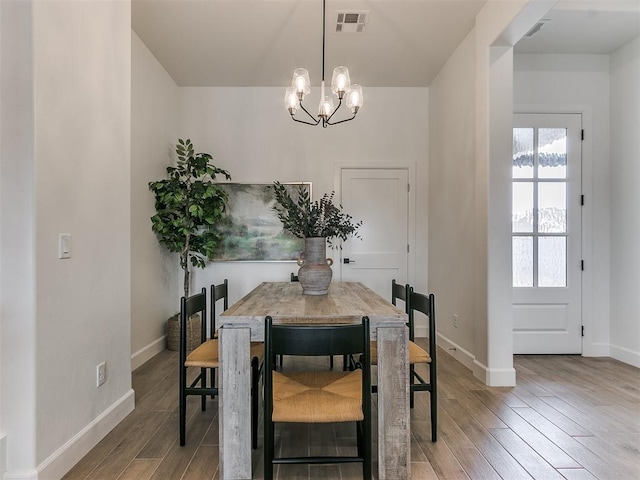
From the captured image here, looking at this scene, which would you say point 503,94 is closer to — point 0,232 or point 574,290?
point 574,290

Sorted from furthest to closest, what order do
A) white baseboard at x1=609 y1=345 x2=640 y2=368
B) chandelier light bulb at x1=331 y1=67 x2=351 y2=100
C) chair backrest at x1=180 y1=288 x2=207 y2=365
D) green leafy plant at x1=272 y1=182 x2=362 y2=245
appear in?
white baseboard at x1=609 y1=345 x2=640 y2=368 < chandelier light bulb at x1=331 y1=67 x2=351 y2=100 < green leafy plant at x1=272 y1=182 x2=362 y2=245 < chair backrest at x1=180 y1=288 x2=207 y2=365

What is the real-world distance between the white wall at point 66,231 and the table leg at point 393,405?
1564 mm

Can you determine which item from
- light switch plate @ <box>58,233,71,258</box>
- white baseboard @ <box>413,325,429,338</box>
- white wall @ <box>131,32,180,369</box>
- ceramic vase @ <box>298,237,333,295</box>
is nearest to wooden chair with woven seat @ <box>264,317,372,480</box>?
ceramic vase @ <box>298,237,333,295</box>

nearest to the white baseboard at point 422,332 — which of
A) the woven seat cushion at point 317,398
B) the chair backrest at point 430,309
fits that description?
the chair backrest at point 430,309

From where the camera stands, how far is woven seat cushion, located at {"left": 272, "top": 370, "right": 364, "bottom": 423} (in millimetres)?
1499

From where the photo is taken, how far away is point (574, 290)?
3602 mm

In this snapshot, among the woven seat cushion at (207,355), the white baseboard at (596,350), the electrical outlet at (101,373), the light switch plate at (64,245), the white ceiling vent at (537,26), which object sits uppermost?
the white ceiling vent at (537,26)

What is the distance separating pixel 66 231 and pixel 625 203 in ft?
15.1

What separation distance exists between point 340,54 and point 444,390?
326cm

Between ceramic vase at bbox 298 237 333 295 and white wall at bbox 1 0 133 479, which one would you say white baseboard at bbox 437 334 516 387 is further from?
white wall at bbox 1 0 133 479

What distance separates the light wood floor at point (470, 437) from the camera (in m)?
1.77

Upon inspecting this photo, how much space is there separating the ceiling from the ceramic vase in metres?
1.98

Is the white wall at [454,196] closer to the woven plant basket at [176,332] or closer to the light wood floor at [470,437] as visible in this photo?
the light wood floor at [470,437]

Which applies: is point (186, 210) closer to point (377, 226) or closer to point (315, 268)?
point (315, 268)
